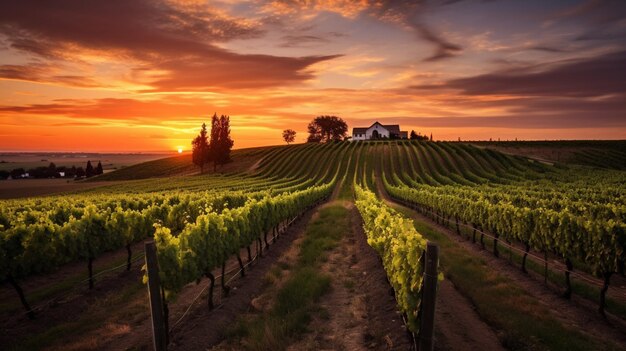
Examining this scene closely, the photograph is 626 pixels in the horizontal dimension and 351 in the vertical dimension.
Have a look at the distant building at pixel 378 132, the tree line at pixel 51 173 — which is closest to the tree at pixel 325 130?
the distant building at pixel 378 132

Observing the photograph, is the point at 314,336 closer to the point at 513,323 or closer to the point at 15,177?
the point at 513,323

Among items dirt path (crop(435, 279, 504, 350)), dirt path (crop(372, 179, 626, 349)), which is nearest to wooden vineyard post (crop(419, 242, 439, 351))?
dirt path (crop(435, 279, 504, 350))

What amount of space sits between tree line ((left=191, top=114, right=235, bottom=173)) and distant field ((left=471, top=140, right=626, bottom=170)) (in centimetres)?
8034

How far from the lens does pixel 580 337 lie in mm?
9867

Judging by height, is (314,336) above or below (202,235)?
below

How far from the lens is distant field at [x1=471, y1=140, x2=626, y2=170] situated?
324 feet

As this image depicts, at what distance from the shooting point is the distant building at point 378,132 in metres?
148

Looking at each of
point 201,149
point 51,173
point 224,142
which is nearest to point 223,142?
point 224,142

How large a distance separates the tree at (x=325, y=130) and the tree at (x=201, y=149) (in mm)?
55811

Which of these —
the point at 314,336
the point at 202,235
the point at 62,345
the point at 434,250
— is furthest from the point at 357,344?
the point at 62,345

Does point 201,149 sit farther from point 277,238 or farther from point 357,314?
point 357,314

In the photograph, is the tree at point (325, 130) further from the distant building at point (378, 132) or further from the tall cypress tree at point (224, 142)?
the tall cypress tree at point (224, 142)

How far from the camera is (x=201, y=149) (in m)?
100

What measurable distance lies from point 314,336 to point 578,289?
1029 centimetres
